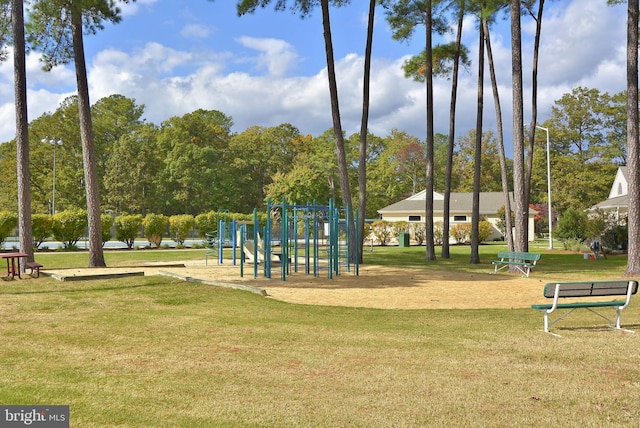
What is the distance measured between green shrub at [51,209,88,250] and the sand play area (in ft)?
40.4

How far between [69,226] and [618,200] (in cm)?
3255

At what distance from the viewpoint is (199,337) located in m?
7.57

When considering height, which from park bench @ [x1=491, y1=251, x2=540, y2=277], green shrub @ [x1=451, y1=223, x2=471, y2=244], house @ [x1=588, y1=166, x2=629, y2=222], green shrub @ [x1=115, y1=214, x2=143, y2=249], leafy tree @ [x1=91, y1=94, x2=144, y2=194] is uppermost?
leafy tree @ [x1=91, y1=94, x2=144, y2=194]

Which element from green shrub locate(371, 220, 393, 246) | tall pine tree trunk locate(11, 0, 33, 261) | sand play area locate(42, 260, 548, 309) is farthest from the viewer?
green shrub locate(371, 220, 393, 246)

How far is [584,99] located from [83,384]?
54.4 metres

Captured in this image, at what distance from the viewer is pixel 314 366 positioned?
19.8ft

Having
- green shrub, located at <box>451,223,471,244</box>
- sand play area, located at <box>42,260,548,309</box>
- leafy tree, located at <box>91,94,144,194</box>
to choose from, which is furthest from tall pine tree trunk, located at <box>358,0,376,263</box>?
leafy tree, located at <box>91,94,144,194</box>

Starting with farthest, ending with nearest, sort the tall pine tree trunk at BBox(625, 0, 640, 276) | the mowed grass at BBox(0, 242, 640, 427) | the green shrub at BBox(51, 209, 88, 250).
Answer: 1. the green shrub at BBox(51, 209, 88, 250)
2. the tall pine tree trunk at BBox(625, 0, 640, 276)
3. the mowed grass at BBox(0, 242, 640, 427)

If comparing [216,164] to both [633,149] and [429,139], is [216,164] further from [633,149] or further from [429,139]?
[633,149]

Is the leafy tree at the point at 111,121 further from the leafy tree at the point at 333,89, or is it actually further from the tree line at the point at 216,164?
the leafy tree at the point at 333,89

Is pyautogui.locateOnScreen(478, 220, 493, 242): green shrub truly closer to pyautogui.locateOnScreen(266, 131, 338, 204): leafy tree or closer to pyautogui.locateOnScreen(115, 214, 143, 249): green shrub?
pyautogui.locateOnScreen(266, 131, 338, 204): leafy tree

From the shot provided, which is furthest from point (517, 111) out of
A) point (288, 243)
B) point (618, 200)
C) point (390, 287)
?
point (618, 200)

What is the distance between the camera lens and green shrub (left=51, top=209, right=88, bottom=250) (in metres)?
28.7

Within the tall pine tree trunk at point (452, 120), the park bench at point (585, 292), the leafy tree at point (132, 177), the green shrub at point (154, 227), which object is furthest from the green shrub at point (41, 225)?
the park bench at point (585, 292)
